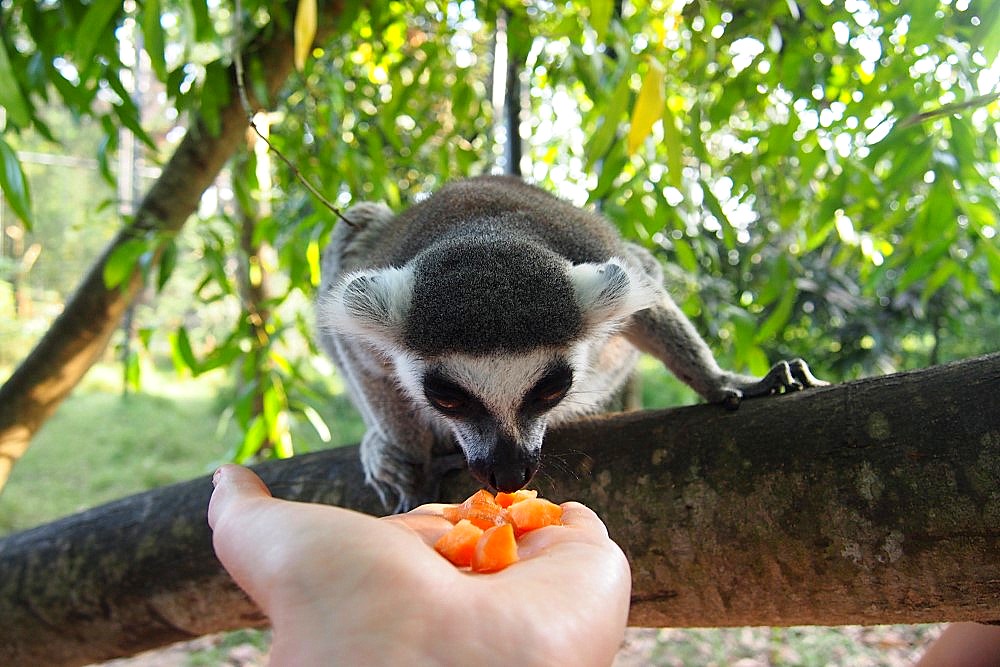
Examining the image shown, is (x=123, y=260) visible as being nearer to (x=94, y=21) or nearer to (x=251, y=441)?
(x=251, y=441)

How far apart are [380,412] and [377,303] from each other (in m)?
0.71

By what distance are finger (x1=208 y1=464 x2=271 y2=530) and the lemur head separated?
865 millimetres

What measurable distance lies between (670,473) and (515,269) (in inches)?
34.1

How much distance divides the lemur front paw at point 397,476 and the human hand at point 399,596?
4.34 feet

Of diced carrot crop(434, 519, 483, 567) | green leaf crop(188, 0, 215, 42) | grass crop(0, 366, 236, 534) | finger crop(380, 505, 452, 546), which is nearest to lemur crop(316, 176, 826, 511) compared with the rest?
finger crop(380, 505, 452, 546)

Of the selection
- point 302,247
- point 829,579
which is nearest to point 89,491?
point 302,247

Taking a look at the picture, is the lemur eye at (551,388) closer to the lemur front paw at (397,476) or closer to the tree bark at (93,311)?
the lemur front paw at (397,476)

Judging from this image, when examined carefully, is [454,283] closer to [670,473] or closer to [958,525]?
[670,473]

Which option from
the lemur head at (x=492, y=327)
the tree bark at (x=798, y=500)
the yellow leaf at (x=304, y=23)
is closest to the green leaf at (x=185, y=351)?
the tree bark at (x=798, y=500)

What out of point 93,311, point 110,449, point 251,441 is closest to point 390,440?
point 251,441

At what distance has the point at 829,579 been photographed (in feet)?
6.09

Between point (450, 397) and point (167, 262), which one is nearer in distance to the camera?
point (450, 397)

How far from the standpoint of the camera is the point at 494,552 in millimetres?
1478

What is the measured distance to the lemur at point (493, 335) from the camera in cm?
238
